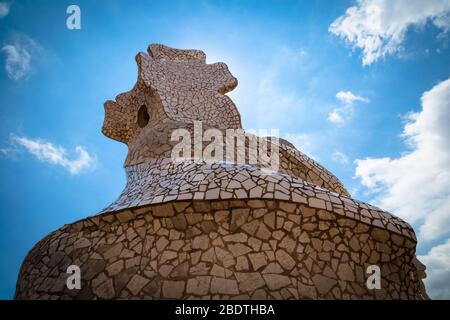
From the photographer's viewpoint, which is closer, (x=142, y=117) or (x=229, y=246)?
(x=229, y=246)

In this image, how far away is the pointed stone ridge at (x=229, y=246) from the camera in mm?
3277

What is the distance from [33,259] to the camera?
404cm

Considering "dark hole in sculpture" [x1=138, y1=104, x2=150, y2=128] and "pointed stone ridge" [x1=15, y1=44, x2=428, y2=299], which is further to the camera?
"dark hole in sculpture" [x1=138, y1=104, x2=150, y2=128]

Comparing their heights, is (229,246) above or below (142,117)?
below

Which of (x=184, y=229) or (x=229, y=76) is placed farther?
(x=229, y=76)

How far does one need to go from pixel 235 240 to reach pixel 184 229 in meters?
0.64

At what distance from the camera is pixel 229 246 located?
137 inches

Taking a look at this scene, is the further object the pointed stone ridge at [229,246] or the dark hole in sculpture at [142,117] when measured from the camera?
the dark hole in sculpture at [142,117]

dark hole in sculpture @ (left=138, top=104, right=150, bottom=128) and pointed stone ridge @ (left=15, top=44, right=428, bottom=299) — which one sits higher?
dark hole in sculpture @ (left=138, top=104, right=150, bottom=128)

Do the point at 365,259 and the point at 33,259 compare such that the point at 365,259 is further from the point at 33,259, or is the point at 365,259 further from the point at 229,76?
the point at 229,76

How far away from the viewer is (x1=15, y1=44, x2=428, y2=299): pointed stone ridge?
10.8ft

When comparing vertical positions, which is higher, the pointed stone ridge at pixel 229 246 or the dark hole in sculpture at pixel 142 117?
the dark hole in sculpture at pixel 142 117
